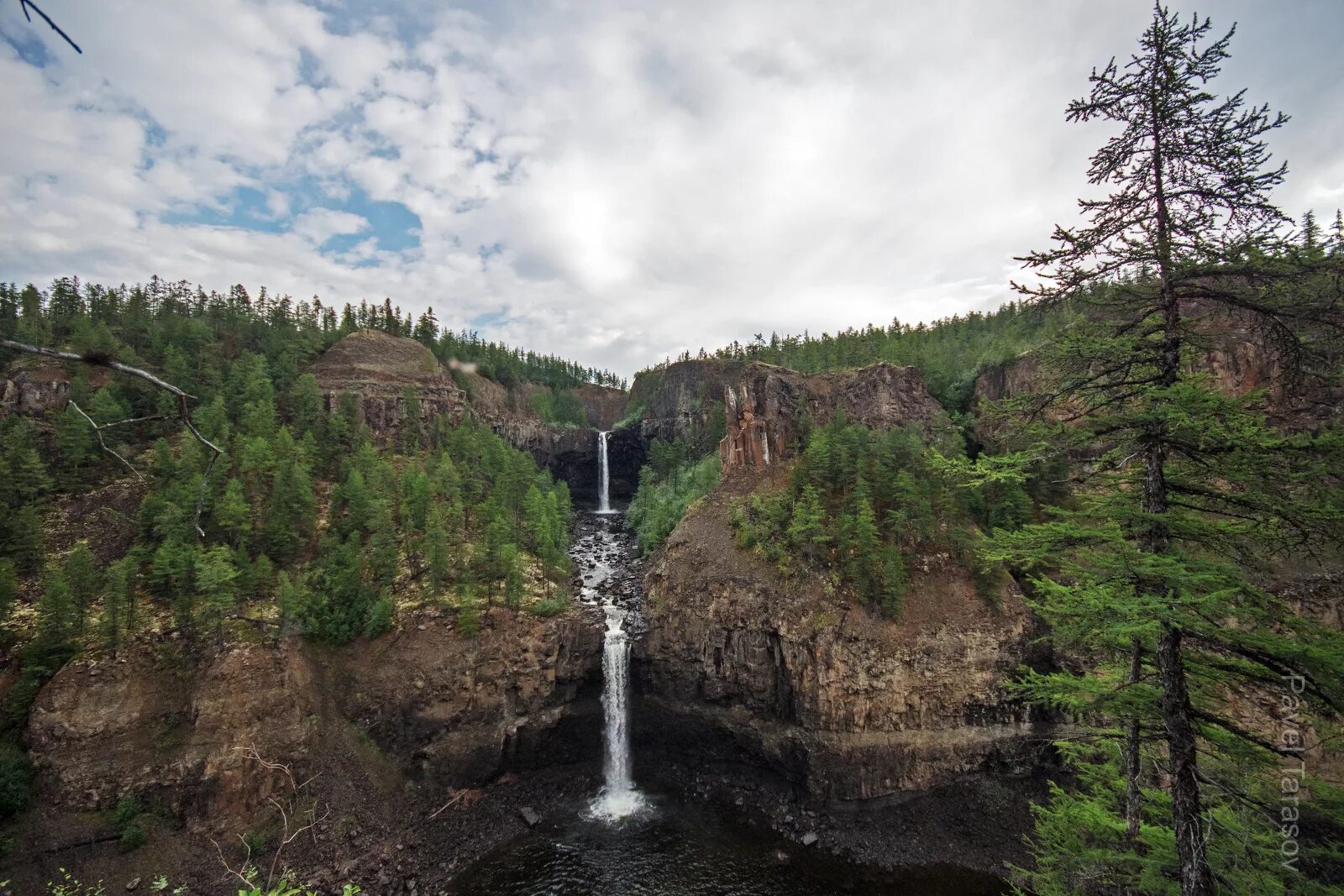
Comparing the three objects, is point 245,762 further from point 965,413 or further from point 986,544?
point 965,413

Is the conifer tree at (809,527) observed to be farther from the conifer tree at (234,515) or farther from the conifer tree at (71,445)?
the conifer tree at (71,445)

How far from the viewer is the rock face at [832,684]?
2759 cm

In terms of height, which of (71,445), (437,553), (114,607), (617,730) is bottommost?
(617,730)

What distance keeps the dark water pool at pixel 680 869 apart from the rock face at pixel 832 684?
3710 mm

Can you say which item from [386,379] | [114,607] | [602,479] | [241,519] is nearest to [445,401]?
[386,379]

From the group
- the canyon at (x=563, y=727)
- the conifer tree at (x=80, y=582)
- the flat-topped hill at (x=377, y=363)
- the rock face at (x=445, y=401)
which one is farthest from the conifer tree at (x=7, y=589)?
the flat-topped hill at (x=377, y=363)

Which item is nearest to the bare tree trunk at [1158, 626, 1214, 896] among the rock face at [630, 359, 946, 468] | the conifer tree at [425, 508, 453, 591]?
the conifer tree at [425, 508, 453, 591]

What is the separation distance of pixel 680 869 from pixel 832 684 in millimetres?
11546

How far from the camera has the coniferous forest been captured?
8.78 m

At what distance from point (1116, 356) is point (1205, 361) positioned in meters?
35.2

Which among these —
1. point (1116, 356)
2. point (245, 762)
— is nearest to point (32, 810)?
point (245, 762)

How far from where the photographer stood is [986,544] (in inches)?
418

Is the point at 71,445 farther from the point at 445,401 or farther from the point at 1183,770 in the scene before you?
the point at 1183,770

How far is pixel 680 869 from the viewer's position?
24062 millimetres
